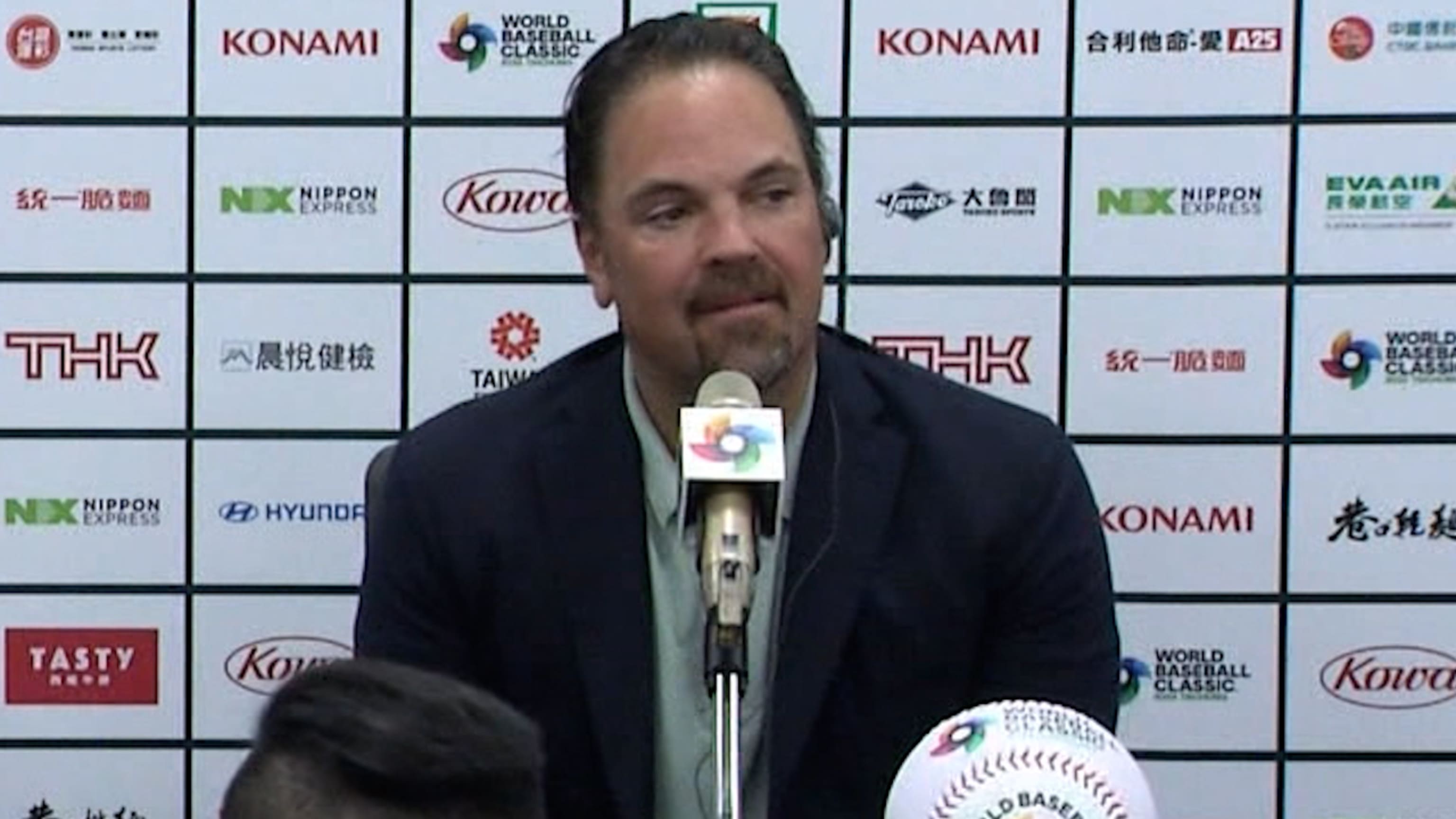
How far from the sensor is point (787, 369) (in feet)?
4.99

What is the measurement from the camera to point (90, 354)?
Result: 2418 millimetres

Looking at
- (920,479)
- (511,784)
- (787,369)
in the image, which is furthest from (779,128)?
Answer: (511,784)

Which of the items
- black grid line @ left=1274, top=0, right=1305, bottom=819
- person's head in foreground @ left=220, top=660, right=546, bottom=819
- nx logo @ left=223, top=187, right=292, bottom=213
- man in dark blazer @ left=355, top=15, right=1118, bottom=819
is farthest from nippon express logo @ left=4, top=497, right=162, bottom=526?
person's head in foreground @ left=220, top=660, right=546, bottom=819

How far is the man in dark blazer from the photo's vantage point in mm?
1512

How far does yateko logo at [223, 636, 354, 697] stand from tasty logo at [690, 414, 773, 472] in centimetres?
139

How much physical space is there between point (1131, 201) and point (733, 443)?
1.33 metres

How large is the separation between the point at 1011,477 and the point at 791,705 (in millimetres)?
277

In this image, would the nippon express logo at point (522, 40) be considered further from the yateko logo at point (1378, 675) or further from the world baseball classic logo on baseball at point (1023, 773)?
the world baseball classic logo on baseball at point (1023, 773)

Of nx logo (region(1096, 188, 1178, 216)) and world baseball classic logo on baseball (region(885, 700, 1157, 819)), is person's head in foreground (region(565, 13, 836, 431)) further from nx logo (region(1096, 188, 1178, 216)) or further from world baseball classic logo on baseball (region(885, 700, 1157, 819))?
nx logo (region(1096, 188, 1178, 216))

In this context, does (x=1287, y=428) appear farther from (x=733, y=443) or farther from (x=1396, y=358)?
(x=733, y=443)

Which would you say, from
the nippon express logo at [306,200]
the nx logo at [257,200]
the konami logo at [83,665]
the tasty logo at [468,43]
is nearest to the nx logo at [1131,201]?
the tasty logo at [468,43]

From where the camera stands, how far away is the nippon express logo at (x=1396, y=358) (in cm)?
237

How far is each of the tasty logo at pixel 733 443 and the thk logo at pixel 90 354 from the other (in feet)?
4.70

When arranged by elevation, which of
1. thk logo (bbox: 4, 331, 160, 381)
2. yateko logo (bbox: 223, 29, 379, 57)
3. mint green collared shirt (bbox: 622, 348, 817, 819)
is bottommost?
mint green collared shirt (bbox: 622, 348, 817, 819)
